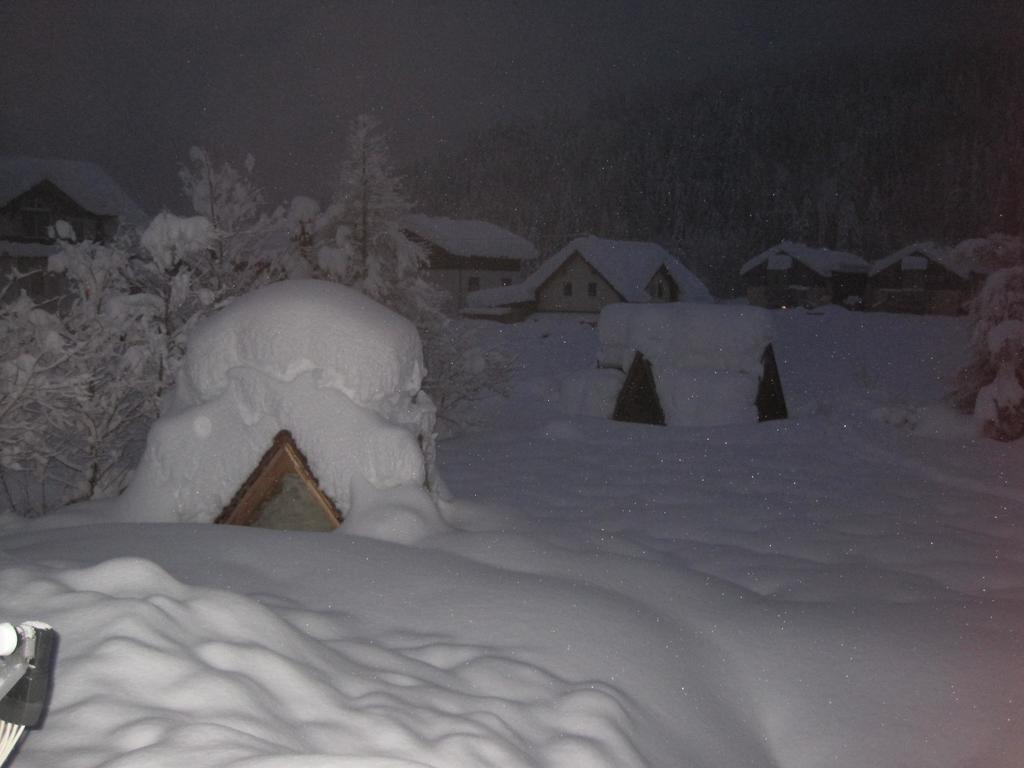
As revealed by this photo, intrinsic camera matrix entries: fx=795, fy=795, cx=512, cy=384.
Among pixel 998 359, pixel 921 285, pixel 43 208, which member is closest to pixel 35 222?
pixel 43 208

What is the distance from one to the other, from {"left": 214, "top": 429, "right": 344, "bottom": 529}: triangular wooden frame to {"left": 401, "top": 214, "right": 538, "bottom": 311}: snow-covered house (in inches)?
1786

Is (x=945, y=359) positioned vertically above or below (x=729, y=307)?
below

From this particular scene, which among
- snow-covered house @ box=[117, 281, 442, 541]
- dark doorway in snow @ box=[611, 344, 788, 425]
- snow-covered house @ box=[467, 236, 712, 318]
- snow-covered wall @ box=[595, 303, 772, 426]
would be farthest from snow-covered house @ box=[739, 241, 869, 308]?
snow-covered house @ box=[117, 281, 442, 541]

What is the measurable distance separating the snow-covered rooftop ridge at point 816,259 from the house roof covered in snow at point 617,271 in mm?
14475

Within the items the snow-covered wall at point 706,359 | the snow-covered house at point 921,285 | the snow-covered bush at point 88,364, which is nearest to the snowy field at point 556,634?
the snow-covered bush at point 88,364

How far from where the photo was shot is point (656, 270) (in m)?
52.8

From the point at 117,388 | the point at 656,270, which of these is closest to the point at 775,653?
the point at 117,388

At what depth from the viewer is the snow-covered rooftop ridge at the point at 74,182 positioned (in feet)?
110

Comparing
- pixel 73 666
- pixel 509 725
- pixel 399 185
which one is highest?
pixel 399 185

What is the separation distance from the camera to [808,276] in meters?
64.2

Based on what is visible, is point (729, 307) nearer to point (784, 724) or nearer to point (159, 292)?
point (159, 292)

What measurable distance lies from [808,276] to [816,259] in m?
1.53

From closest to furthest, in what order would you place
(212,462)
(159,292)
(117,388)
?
(212,462) → (117,388) → (159,292)

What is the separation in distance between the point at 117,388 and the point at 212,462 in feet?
15.1
